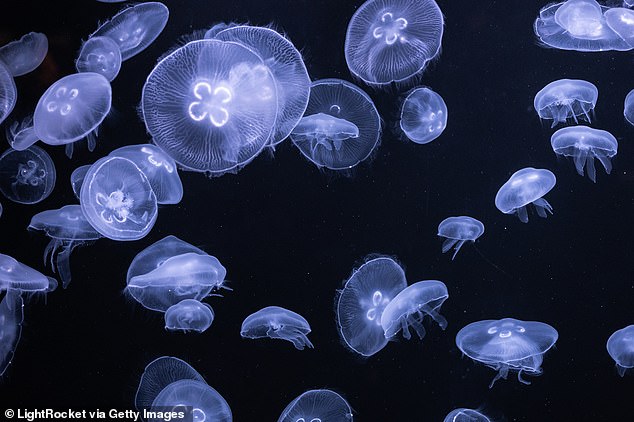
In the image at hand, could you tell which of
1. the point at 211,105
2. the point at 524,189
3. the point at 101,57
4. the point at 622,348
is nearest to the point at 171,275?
the point at 211,105

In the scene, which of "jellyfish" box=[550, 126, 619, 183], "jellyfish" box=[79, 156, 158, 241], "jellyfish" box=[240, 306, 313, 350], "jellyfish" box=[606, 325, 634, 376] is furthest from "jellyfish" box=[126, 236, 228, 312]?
"jellyfish" box=[606, 325, 634, 376]

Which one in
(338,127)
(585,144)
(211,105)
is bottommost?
(211,105)

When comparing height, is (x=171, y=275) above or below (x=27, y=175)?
below

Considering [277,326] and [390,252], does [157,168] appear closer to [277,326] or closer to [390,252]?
[277,326]

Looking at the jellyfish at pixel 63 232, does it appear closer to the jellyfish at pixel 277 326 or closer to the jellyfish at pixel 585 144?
the jellyfish at pixel 277 326

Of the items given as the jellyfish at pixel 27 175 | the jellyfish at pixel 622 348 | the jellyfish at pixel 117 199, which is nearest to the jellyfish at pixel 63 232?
the jellyfish at pixel 27 175

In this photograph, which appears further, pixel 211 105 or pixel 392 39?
pixel 392 39

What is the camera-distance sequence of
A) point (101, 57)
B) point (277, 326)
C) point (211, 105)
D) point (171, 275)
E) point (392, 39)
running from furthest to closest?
point (392, 39) → point (277, 326) → point (101, 57) → point (171, 275) → point (211, 105)
